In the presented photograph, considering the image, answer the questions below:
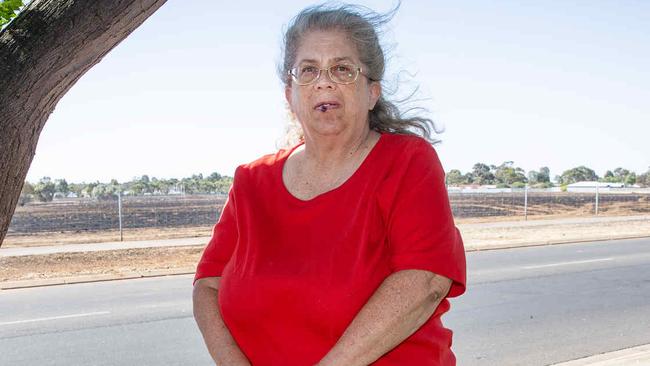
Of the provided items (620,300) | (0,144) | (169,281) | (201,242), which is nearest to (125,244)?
(201,242)

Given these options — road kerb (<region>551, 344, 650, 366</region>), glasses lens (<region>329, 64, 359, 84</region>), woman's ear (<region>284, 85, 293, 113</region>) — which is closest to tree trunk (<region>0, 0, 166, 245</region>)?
woman's ear (<region>284, 85, 293, 113</region>)

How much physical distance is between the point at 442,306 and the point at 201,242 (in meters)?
17.7

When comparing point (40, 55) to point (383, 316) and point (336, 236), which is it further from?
point (383, 316)

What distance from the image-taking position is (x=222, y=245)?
1.91m

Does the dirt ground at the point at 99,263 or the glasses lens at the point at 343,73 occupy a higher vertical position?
the glasses lens at the point at 343,73

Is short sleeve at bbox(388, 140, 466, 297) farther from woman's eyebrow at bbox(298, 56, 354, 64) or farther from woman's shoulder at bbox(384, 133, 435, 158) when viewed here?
woman's eyebrow at bbox(298, 56, 354, 64)

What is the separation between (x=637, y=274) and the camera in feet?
39.2

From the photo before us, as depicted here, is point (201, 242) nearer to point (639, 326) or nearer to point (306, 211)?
point (639, 326)

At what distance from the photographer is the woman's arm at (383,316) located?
5.06ft

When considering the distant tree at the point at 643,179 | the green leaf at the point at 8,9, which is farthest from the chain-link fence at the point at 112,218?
the distant tree at the point at 643,179

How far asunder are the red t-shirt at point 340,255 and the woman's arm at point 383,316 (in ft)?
0.09

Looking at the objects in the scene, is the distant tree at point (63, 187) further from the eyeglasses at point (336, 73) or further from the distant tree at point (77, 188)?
the eyeglasses at point (336, 73)

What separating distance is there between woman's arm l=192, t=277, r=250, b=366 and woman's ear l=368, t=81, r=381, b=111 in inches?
25.5

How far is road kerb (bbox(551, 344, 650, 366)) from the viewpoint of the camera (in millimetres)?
5367
